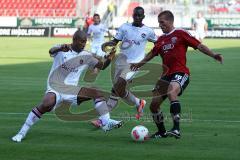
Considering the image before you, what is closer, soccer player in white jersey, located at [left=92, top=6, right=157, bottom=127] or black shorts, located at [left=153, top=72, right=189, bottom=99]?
black shorts, located at [left=153, top=72, right=189, bottom=99]

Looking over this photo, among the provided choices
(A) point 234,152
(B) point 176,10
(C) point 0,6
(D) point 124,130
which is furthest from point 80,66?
(C) point 0,6

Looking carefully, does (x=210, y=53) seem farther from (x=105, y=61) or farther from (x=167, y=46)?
(x=105, y=61)

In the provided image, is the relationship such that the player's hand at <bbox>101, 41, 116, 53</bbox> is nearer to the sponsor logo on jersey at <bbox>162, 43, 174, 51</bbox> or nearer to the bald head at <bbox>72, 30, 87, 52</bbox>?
the bald head at <bbox>72, 30, 87, 52</bbox>

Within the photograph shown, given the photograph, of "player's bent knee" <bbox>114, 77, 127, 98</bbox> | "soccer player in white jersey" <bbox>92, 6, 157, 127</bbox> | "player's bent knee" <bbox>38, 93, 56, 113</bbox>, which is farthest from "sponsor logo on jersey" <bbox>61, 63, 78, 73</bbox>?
"soccer player in white jersey" <bbox>92, 6, 157, 127</bbox>

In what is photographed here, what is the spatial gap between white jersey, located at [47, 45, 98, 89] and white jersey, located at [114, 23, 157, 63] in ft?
11.0

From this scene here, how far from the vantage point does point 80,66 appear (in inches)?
496

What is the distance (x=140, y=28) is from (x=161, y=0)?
48.9m

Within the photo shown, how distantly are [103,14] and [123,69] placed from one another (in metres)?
48.7

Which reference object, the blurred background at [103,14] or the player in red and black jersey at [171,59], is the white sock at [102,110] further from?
the blurred background at [103,14]

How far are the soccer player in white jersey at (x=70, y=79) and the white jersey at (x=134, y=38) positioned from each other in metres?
3.21

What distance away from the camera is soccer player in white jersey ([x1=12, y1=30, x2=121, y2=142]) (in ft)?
39.4

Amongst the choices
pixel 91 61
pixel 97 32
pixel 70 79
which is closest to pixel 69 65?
pixel 70 79

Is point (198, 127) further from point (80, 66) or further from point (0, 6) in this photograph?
point (0, 6)

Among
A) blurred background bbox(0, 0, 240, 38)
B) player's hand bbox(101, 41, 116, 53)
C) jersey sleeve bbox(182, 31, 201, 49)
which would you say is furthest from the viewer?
blurred background bbox(0, 0, 240, 38)
